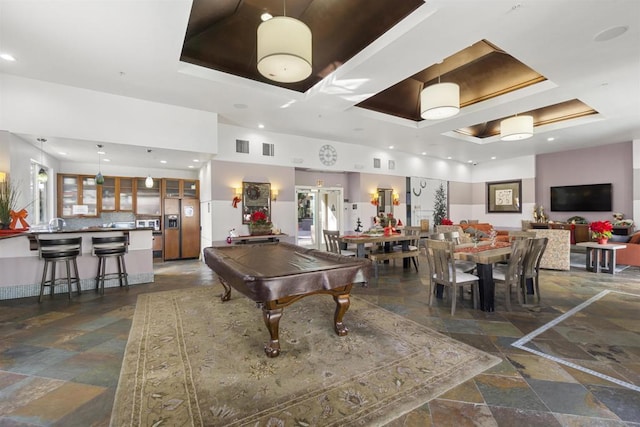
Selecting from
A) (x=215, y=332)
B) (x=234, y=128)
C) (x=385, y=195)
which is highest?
(x=234, y=128)

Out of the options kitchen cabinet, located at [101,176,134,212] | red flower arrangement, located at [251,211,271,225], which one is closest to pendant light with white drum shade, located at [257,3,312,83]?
red flower arrangement, located at [251,211,271,225]

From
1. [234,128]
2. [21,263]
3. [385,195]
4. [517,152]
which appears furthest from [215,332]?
[517,152]

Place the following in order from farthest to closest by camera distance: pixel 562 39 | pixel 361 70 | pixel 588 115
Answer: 1. pixel 588 115
2. pixel 361 70
3. pixel 562 39

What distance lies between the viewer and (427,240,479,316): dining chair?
3.71m

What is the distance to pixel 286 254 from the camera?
3740 mm

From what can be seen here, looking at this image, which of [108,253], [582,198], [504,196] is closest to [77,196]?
[108,253]

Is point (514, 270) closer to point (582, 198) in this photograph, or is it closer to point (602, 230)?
point (602, 230)

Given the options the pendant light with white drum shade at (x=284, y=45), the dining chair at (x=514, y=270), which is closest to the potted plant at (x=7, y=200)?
the pendant light with white drum shade at (x=284, y=45)

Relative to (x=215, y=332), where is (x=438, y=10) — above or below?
above

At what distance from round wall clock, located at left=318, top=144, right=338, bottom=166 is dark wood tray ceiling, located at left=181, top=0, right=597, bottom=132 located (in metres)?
2.52

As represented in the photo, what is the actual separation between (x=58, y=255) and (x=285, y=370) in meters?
4.38

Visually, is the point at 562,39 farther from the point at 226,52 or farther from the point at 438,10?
the point at 226,52

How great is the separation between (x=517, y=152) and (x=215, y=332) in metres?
12.0

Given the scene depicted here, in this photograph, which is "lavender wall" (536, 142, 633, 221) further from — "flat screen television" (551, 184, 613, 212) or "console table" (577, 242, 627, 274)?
"console table" (577, 242, 627, 274)
